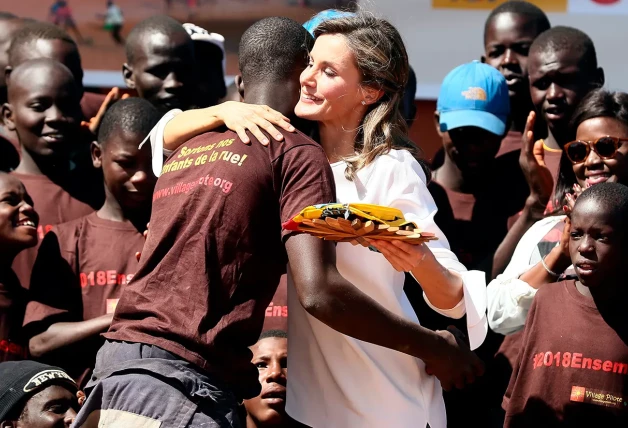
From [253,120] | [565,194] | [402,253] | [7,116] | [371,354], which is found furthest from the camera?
[7,116]

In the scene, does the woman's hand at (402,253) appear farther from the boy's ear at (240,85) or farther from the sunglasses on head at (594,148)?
the sunglasses on head at (594,148)

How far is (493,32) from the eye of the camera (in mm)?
5859

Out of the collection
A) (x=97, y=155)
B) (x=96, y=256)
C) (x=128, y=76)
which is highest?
(x=128, y=76)

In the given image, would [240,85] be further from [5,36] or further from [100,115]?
[5,36]

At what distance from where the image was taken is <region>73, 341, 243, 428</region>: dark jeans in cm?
302

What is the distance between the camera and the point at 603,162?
4496mm

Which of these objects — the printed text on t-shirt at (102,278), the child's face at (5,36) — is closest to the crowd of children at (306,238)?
the printed text on t-shirt at (102,278)

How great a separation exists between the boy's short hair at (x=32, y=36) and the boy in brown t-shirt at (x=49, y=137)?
59cm

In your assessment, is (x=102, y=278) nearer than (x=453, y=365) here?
No

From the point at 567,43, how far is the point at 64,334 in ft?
9.05

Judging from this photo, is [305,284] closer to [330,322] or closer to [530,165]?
[330,322]

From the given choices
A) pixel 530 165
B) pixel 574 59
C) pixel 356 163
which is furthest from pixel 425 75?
pixel 356 163

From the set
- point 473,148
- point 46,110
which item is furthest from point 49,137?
point 473,148

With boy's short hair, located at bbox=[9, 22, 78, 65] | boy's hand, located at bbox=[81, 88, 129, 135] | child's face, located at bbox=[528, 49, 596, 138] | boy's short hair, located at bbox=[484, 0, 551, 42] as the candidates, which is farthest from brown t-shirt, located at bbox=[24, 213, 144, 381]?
boy's short hair, located at bbox=[484, 0, 551, 42]
